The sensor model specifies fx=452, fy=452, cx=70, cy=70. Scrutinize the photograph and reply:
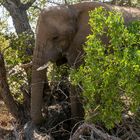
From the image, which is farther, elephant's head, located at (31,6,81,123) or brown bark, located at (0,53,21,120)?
brown bark, located at (0,53,21,120)

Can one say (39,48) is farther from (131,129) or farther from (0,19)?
(0,19)

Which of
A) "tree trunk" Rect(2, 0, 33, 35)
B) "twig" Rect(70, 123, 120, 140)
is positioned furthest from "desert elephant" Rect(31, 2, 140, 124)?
"tree trunk" Rect(2, 0, 33, 35)

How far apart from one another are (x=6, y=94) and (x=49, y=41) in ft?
3.21

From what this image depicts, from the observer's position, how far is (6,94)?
6.41 meters

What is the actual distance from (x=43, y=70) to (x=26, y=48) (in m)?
1.21

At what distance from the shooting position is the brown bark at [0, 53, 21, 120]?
6238 millimetres

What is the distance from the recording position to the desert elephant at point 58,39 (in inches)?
241

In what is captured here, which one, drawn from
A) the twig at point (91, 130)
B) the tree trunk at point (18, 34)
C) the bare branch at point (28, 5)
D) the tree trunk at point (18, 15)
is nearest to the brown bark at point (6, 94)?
the tree trunk at point (18, 34)

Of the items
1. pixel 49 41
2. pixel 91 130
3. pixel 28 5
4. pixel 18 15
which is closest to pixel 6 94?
pixel 49 41

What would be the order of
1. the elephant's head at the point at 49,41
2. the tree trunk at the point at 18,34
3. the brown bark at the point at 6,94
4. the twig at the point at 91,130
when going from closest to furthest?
the twig at the point at 91,130
the elephant's head at the point at 49,41
the brown bark at the point at 6,94
the tree trunk at the point at 18,34

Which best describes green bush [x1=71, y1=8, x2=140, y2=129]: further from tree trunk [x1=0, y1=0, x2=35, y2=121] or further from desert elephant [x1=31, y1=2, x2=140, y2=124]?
tree trunk [x1=0, y1=0, x2=35, y2=121]

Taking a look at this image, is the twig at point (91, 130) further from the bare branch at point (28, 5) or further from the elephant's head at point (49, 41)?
the bare branch at point (28, 5)

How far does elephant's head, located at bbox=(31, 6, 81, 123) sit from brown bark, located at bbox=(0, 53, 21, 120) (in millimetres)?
458

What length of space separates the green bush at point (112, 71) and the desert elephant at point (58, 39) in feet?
5.22
